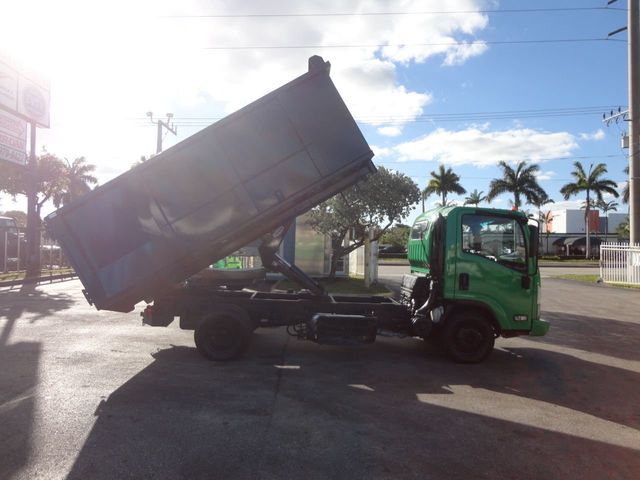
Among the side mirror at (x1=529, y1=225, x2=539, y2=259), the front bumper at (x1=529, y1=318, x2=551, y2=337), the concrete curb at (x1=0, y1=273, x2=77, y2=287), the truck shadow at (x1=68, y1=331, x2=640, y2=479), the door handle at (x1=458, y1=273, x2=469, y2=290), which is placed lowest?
→ the truck shadow at (x1=68, y1=331, x2=640, y2=479)

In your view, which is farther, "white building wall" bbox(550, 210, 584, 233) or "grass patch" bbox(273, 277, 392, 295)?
"white building wall" bbox(550, 210, 584, 233)

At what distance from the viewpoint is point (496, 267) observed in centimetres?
671

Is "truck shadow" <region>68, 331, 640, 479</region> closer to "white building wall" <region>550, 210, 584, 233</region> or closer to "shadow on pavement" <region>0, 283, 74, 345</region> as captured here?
"shadow on pavement" <region>0, 283, 74, 345</region>

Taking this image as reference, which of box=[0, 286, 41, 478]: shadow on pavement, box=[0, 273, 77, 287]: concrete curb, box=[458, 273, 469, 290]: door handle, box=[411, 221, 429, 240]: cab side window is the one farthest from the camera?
box=[0, 273, 77, 287]: concrete curb

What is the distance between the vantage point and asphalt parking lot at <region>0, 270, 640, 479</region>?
11.9 ft

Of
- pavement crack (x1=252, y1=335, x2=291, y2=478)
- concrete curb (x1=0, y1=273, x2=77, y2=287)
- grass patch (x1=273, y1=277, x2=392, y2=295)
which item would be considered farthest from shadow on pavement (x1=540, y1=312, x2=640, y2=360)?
concrete curb (x1=0, y1=273, x2=77, y2=287)

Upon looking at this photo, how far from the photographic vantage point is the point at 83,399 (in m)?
4.93

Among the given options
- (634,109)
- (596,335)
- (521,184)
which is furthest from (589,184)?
(596,335)

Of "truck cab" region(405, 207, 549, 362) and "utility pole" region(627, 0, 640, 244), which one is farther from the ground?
"utility pole" region(627, 0, 640, 244)

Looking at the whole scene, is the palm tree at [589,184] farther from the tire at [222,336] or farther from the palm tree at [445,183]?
the tire at [222,336]

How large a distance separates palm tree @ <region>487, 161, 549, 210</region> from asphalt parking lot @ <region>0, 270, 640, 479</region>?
45879 millimetres

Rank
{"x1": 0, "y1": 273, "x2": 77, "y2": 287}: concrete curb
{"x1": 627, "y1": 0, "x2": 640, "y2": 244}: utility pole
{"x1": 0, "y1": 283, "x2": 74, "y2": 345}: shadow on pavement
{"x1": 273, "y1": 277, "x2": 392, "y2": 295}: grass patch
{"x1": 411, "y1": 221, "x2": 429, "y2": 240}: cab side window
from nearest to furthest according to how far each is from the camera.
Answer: {"x1": 411, "y1": 221, "x2": 429, "y2": 240}: cab side window < {"x1": 0, "y1": 283, "x2": 74, "y2": 345}: shadow on pavement < {"x1": 273, "y1": 277, "x2": 392, "y2": 295}: grass patch < {"x1": 0, "y1": 273, "x2": 77, "y2": 287}: concrete curb < {"x1": 627, "y1": 0, "x2": 640, "y2": 244}: utility pole

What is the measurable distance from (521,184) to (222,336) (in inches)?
1983

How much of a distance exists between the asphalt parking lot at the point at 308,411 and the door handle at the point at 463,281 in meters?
1.22
